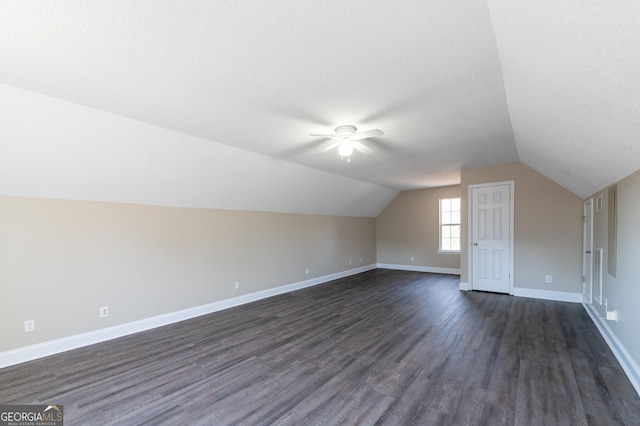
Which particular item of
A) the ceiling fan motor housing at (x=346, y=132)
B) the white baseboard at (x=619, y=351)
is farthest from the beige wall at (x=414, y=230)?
the ceiling fan motor housing at (x=346, y=132)

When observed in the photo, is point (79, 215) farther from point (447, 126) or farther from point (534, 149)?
Answer: point (534, 149)

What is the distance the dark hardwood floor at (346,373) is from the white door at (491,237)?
1.12 metres

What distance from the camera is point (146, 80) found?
2.06 meters

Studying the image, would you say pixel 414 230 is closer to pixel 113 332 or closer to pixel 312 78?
pixel 312 78

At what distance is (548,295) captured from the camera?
4.83 meters

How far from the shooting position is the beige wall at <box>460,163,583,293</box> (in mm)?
4660

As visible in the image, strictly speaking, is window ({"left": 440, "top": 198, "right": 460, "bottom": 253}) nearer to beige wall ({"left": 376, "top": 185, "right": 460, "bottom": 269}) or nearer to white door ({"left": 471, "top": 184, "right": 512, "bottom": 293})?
beige wall ({"left": 376, "top": 185, "right": 460, "bottom": 269})

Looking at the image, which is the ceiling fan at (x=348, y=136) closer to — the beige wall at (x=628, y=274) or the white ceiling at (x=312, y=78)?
the white ceiling at (x=312, y=78)

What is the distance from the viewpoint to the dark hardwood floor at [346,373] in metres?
2.00

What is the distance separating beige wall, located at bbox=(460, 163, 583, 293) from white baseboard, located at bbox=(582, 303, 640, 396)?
3.52 ft

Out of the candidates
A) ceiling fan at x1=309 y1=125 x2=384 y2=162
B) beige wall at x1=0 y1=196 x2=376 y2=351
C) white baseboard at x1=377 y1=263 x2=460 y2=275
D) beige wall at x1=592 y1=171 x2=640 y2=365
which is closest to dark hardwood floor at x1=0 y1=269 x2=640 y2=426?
beige wall at x1=592 y1=171 x2=640 y2=365

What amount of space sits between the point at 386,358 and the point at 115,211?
363 cm

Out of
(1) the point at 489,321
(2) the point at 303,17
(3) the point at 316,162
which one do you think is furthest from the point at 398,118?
(1) the point at 489,321

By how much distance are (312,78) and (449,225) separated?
663 cm
